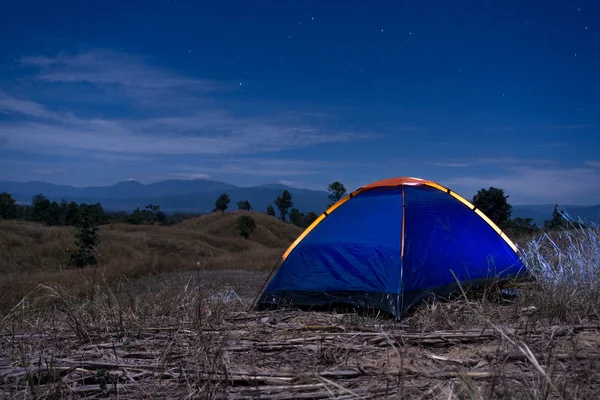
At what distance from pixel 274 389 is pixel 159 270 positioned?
53.2 ft

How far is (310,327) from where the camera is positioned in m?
4.45

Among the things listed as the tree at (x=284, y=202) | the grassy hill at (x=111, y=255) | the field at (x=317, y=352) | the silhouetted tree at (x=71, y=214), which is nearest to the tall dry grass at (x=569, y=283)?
the field at (x=317, y=352)

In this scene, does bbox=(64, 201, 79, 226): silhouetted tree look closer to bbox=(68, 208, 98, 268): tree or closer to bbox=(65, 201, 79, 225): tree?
bbox=(65, 201, 79, 225): tree

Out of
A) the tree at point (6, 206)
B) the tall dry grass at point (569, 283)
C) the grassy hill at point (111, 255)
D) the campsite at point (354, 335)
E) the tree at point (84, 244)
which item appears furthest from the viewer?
the tree at point (6, 206)

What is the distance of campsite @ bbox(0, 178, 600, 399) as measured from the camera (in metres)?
2.81

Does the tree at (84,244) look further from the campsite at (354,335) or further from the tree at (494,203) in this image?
the tree at (494,203)

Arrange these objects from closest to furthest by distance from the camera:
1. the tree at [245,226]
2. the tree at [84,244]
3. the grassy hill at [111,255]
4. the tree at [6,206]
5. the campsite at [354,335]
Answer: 1. the campsite at [354,335]
2. the grassy hill at [111,255]
3. the tree at [84,244]
4. the tree at [6,206]
5. the tree at [245,226]

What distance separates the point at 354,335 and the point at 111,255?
2502 cm

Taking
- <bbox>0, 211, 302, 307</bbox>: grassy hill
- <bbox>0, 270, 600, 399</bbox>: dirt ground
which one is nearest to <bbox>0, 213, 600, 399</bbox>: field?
<bbox>0, 270, 600, 399</bbox>: dirt ground

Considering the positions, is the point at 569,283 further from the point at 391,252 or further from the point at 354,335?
the point at 354,335

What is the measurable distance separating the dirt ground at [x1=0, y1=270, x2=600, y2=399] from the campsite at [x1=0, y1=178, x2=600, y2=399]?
0.01 metres

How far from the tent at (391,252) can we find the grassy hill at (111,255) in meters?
6.53

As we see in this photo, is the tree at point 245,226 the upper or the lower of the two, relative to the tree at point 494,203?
lower

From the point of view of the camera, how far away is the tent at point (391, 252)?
637 cm
